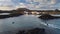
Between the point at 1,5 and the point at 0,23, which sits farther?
the point at 0,23

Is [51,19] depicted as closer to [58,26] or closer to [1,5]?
[58,26]

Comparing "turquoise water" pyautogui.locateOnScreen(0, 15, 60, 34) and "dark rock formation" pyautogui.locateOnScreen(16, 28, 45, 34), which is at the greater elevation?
"turquoise water" pyautogui.locateOnScreen(0, 15, 60, 34)

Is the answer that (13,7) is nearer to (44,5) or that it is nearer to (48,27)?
(44,5)

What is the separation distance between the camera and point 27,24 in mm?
1230

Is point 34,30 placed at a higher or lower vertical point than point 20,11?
lower

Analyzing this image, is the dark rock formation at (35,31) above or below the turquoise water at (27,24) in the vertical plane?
below

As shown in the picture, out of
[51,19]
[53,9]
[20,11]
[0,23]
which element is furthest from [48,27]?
[0,23]

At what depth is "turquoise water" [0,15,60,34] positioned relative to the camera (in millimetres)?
1162

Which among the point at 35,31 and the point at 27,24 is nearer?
the point at 35,31

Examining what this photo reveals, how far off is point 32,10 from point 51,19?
0.22 meters

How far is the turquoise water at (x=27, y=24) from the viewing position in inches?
45.8

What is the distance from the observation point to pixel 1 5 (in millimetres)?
1052

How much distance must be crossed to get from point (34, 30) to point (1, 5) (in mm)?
349

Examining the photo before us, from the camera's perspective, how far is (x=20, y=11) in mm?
1075
